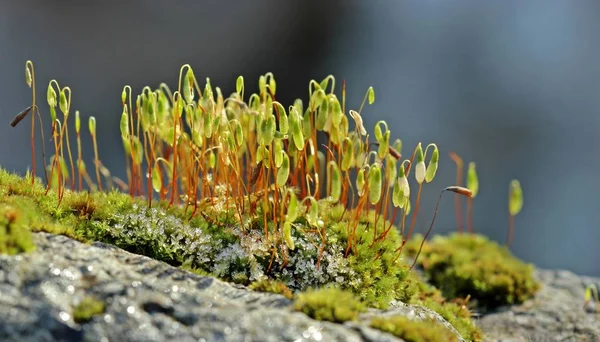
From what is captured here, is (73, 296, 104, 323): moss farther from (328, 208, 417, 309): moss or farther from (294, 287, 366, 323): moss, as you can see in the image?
(328, 208, 417, 309): moss

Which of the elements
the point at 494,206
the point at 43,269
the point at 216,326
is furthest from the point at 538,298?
the point at 494,206

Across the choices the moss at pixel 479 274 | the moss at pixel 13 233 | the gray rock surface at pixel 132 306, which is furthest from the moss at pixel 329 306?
the moss at pixel 479 274

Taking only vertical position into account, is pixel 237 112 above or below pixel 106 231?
above

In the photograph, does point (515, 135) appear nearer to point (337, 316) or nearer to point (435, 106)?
point (435, 106)

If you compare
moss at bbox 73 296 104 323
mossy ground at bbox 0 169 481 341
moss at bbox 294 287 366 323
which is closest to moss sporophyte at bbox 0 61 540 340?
mossy ground at bbox 0 169 481 341

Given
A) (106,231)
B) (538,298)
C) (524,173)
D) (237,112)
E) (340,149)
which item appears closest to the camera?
(106,231)

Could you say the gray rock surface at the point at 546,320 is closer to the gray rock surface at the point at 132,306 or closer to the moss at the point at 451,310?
the moss at the point at 451,310
